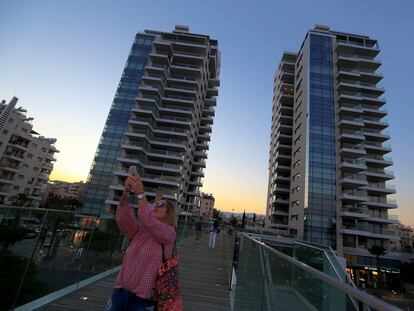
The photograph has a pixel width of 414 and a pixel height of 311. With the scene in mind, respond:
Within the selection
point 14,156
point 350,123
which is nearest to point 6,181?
point 14,156

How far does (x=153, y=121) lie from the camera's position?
1948 inches

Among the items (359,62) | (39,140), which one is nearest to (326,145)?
(359,62)

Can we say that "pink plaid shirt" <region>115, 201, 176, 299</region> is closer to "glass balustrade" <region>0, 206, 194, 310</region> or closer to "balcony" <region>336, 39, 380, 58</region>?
"glass balustrade" <region>0, 206, 194, 310</region>

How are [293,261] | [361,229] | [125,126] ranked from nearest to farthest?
[293,261] < [361,229] < [125,126]

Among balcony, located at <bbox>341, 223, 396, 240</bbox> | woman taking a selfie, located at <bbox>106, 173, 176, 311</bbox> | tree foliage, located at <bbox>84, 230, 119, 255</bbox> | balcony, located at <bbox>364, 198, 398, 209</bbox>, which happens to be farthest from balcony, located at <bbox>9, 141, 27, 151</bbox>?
balcony, located at <bbox>364, 198, 398, 209</bbox>

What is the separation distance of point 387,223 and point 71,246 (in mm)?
52229

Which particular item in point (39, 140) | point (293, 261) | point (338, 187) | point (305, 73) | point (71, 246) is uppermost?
point (305, 73)

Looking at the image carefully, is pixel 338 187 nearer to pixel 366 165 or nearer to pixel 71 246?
pixel 366 165

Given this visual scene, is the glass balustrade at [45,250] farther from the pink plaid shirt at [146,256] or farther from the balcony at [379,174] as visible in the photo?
the balcony at [379,174]

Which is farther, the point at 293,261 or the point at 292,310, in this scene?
the point at 293,261

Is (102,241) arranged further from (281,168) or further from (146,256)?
(281,168)

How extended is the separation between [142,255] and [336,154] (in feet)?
164

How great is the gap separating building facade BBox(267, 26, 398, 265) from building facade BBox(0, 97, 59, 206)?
53218 mm

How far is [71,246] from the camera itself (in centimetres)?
493
